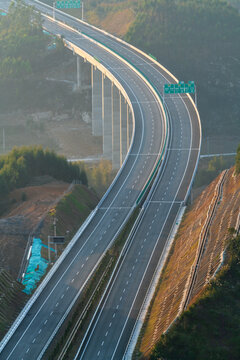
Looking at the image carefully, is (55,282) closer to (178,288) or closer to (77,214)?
(178,288)

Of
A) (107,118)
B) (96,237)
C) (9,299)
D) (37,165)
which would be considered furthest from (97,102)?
(9,299)

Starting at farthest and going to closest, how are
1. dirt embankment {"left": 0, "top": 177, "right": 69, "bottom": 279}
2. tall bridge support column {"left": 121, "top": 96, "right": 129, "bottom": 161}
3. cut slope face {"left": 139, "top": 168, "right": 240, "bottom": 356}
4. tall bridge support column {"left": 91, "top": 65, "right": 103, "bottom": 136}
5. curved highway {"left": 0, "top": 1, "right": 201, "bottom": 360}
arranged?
tall bridge support column {"left": 91, "top": 65, "right": 103, "bottom": 136} → tall bridge support column {"left": 121, "top": 96, "right": 129, "bottom": 161} → dirt embankment {"left": 0, "top": 177, "right": 69, "bottom": 279} → curved highway {"left": 0, "top": 1, "right": 201, "bottom": 360} → cut slope face {"left": 139, "top": 168, "right": 240, "bottom": 356}

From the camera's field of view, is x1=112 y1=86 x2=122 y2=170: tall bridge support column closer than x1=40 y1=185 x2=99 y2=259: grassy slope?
No

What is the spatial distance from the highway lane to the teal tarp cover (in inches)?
80.8

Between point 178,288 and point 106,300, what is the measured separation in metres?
10.0

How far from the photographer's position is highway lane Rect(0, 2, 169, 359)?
265ft

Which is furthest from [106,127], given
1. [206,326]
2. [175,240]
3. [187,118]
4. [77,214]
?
[206,326]

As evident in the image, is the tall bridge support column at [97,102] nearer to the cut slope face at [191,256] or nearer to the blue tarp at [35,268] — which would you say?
the cut slope face at [191,256]

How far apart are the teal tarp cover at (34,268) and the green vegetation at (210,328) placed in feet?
85.7

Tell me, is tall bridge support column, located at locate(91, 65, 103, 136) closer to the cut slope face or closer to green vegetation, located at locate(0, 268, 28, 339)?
the cut slope face

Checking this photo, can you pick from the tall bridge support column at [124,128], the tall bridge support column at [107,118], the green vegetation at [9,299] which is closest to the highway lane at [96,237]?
the green vegetation at [9,299]

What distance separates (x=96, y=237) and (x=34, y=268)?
14.4m

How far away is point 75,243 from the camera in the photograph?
105750 millimetres

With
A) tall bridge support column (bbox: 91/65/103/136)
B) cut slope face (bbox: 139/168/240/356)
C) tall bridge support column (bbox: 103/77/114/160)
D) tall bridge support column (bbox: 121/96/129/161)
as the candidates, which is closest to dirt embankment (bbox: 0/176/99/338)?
cut slope face (bbox: 139/168/240/356)
